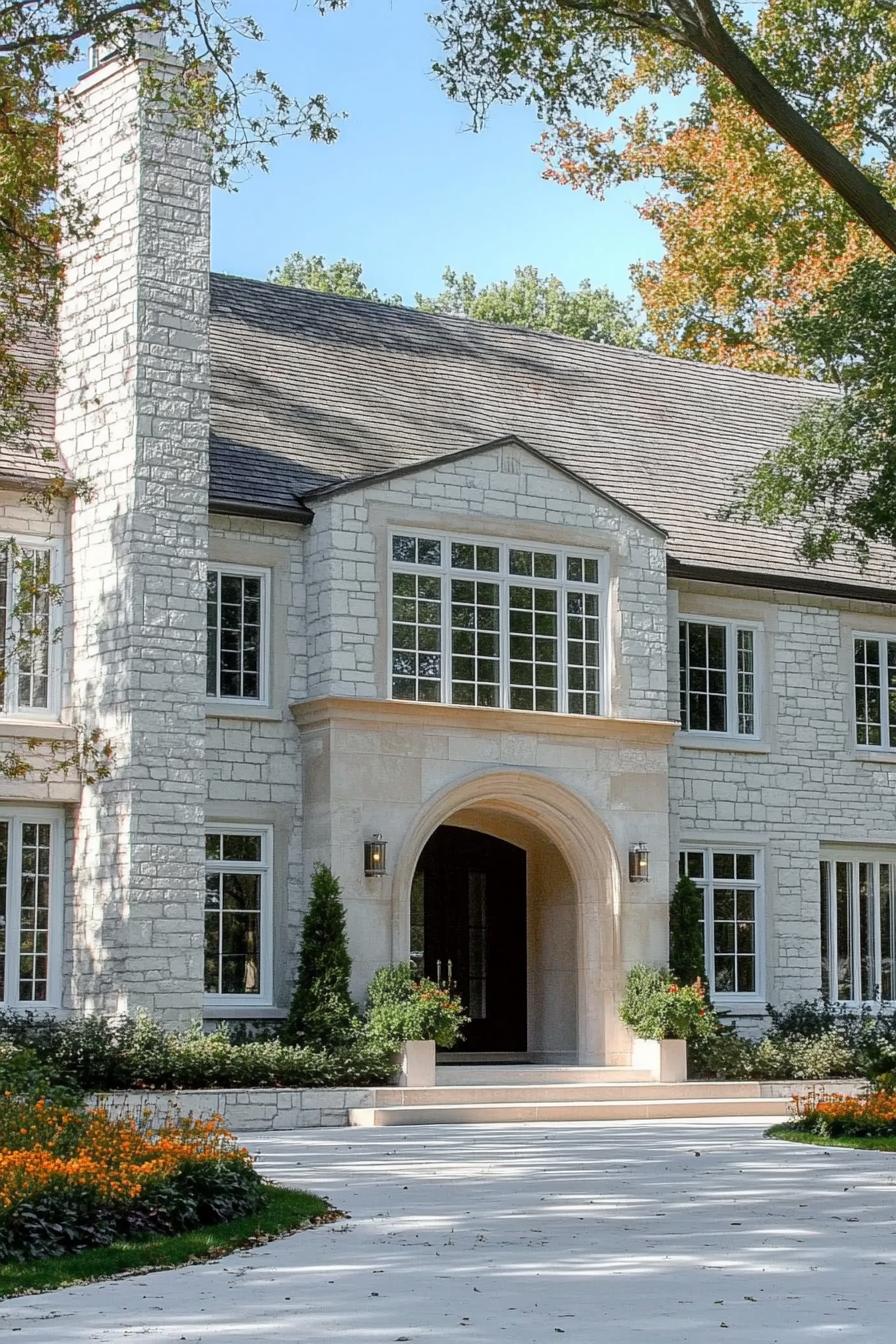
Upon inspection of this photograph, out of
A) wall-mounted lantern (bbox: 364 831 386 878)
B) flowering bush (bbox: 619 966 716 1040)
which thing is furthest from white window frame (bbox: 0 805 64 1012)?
flowering bush (bbox: 619 966 716 1040)

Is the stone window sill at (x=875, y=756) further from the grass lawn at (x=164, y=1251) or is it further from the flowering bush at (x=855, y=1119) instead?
the grass lawn at (x=164, y=1251)

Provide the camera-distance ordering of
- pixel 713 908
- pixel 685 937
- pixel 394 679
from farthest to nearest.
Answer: pixel 713 908
pixel 685 937
pixel 394 679

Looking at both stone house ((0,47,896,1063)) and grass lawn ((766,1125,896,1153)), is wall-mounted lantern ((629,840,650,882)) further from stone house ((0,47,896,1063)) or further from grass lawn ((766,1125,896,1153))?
grass lawn ((766,1125,896,1153))

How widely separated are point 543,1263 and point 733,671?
52.1 feet

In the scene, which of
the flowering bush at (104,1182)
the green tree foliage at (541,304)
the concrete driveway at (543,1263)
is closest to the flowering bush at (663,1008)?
the concrete driveway at (543,1263)

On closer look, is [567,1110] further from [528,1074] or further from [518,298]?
[518,298]

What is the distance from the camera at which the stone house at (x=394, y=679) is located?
20062mm

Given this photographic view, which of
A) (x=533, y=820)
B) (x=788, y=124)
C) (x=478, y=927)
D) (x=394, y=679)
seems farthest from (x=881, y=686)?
(x=788, y=124)

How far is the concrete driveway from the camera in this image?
7867 millimetres

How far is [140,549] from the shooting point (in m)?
19.8

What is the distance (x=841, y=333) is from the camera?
2166cm

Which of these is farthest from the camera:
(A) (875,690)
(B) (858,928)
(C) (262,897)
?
(A) (875,690)

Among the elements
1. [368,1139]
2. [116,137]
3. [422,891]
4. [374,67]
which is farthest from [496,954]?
[374,67]

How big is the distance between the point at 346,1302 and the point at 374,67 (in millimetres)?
9500
